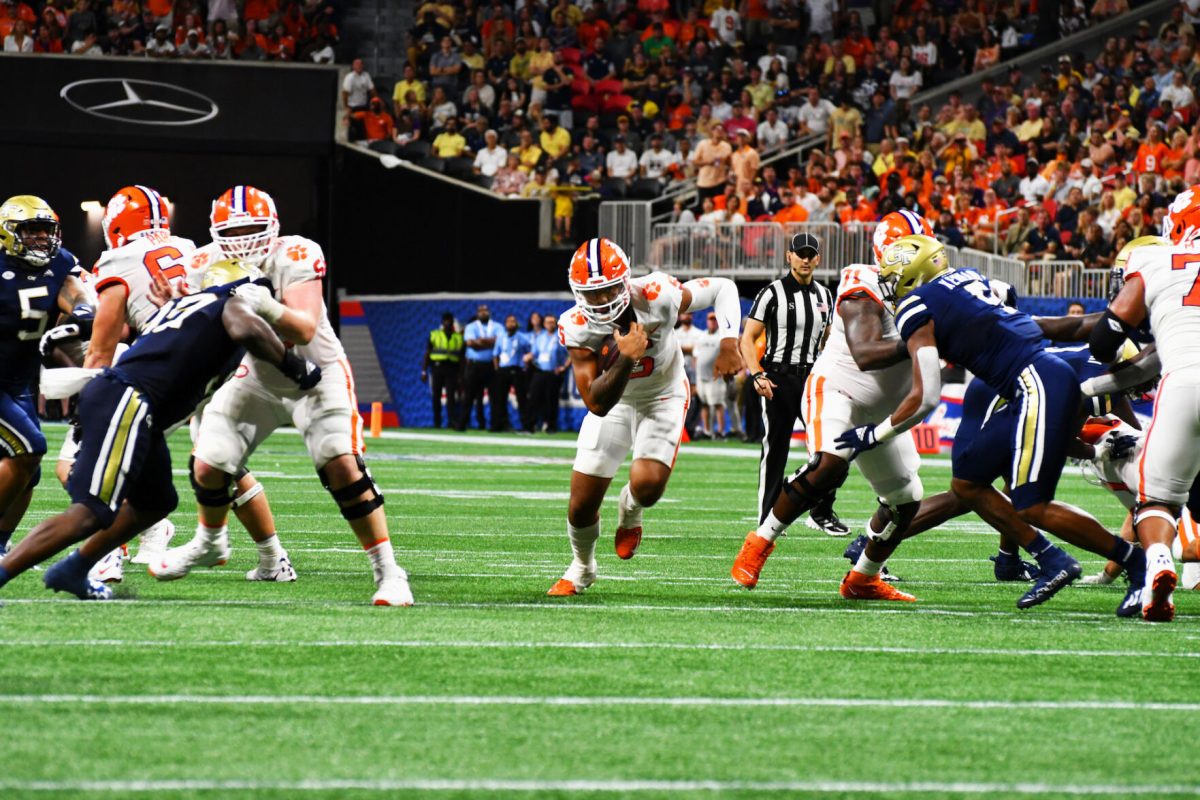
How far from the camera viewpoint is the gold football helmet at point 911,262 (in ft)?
25.9

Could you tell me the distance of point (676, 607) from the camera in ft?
24.7

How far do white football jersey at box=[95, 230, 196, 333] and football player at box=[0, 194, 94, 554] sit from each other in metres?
A: 0.31

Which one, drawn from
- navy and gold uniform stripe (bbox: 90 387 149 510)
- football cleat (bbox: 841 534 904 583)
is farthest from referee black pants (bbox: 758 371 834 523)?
navy and gold uniform stripe (bbox: 90 387 149 510)

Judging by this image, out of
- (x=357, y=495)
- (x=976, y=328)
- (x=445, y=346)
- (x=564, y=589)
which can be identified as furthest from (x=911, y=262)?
(x=445, y=346)

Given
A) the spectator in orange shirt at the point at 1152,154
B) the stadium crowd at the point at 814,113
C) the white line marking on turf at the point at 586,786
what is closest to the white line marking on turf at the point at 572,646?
the white line marking on turf at the point at 586,786

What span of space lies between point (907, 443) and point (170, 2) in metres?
23.1

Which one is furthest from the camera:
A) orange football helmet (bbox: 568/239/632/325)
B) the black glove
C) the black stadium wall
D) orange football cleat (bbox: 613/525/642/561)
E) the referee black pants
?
the black stadium wall

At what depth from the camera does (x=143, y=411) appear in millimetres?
6754

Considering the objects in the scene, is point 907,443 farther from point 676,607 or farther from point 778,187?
point 778,187

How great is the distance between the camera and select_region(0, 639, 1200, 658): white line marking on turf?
597cm

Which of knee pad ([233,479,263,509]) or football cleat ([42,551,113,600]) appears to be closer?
football cleat ([42,551,113,600])

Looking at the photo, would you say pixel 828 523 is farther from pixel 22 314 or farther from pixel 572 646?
pixel 572 646

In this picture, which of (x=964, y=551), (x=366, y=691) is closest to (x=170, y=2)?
(x=964, y=551)

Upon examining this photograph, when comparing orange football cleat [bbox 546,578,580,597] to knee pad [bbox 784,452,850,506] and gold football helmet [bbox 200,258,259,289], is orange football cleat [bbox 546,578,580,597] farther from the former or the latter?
gold football helmet [bbox 200,258,259,289]
